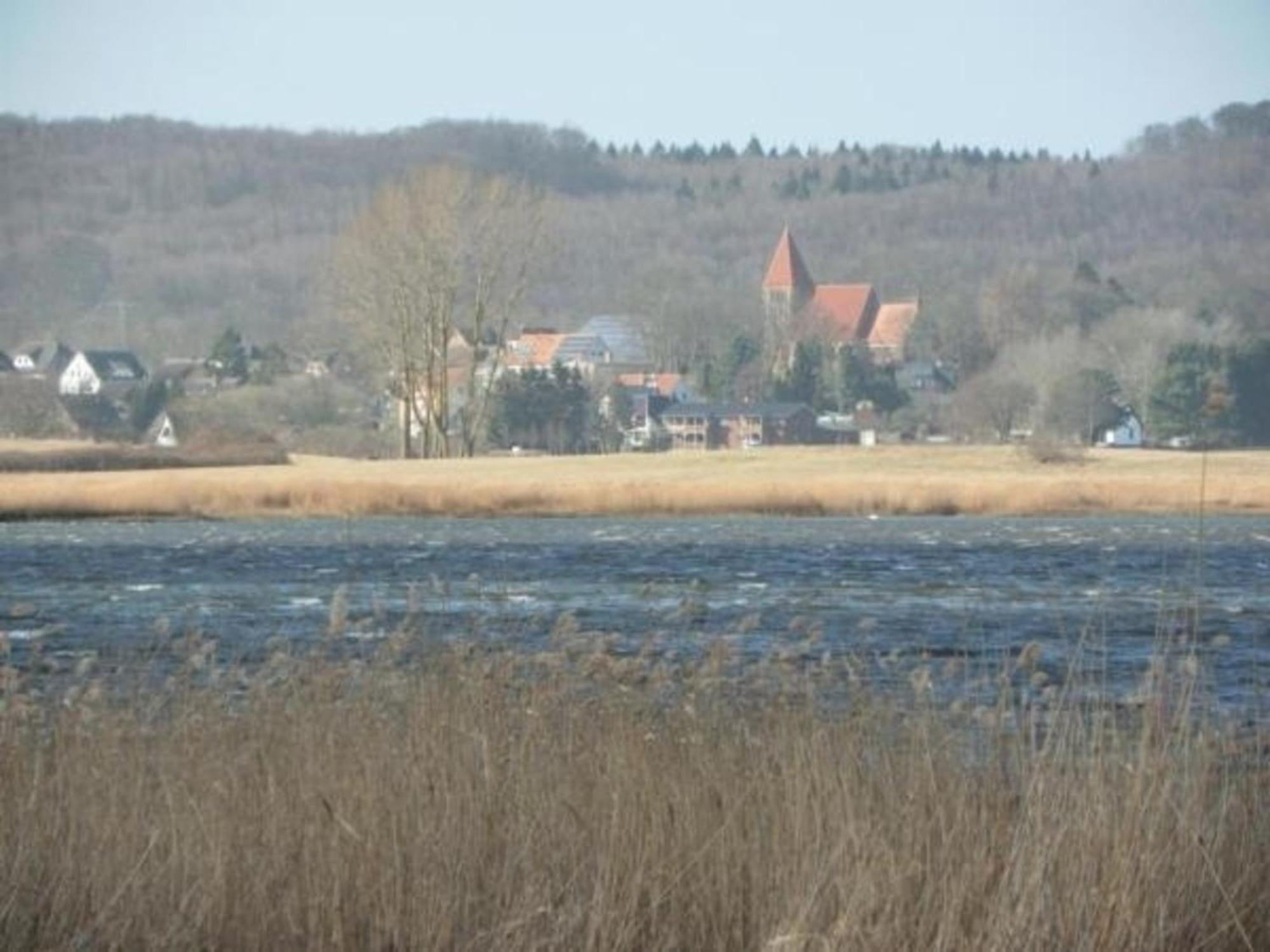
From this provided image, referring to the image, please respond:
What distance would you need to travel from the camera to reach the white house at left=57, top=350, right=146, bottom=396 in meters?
127

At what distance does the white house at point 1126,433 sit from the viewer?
91438mm

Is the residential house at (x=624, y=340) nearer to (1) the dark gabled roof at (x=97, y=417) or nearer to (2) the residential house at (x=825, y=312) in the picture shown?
(2) the residential house at (x=825, y=312)

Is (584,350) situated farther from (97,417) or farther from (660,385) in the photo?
(97,417)

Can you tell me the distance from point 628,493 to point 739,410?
139ft

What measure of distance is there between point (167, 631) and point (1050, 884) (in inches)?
197

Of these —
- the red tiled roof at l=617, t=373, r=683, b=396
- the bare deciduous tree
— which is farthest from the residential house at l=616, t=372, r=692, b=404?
the bare deciduous tree

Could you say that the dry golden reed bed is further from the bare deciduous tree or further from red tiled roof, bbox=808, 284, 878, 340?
red tiled roof, bbox=808, 284, 878, 340

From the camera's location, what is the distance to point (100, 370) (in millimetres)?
132875

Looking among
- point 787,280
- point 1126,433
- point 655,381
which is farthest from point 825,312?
point 1126,433

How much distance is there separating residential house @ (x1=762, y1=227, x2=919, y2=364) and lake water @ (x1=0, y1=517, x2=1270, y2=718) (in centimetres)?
6912

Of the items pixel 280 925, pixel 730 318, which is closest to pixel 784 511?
pixel 280 925

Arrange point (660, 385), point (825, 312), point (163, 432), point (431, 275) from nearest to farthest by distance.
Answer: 1. point (431, 275)
2. point (163, 432)
3. point (660, 385)
4. point (825, 312)

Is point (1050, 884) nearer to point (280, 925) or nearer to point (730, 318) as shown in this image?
point (280, 925)

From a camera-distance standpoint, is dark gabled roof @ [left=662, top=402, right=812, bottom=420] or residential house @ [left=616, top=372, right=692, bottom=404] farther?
residential house @ [left=616, top=372, right=692, bottom=404]
